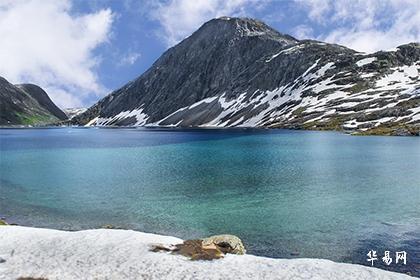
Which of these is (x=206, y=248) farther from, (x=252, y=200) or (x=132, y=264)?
(x=252, y=200)

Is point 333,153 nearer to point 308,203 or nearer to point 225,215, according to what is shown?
point 308,203

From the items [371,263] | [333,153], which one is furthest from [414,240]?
[333,153]

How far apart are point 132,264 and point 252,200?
24321 millimetres

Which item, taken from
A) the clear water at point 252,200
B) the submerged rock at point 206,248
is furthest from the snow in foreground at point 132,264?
the clear water at point 252,200

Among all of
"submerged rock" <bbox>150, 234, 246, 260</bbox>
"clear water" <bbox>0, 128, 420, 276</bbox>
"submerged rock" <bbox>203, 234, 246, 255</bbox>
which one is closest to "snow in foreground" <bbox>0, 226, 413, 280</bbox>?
"submerged rock" <bbox>150, 234, 246, 260</bbox>

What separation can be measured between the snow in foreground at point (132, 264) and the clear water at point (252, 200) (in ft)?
24.1

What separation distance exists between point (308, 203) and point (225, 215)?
895cm

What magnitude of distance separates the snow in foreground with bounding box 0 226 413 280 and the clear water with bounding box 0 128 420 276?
7.34 m

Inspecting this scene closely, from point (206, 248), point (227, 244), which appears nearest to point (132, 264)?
point (206, 248)

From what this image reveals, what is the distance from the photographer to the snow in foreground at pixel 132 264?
674 inches

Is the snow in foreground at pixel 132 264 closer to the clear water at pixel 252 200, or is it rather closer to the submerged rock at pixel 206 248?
the submerged rock at pixel 206 248

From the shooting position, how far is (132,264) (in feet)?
59.9

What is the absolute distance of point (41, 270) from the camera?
1809cm

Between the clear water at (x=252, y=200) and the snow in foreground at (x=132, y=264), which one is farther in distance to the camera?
the clear water at (x=252, y=200)
